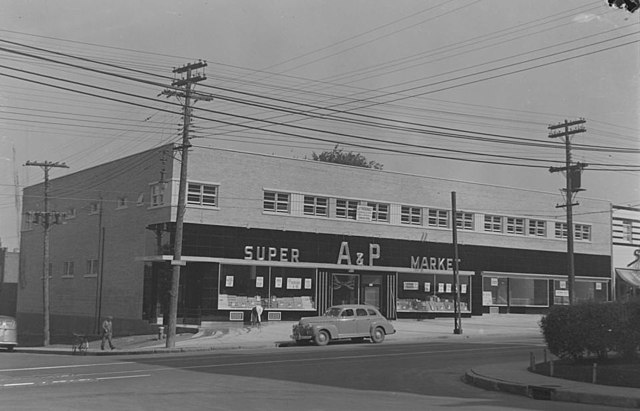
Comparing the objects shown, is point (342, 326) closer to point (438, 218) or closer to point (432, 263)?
point (432, 263)

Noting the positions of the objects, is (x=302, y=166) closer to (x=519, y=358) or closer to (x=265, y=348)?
(x=265, y=348)

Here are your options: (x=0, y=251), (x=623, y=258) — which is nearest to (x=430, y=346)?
(x=623, y=258)

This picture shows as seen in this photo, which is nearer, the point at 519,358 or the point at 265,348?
the point at 519,358

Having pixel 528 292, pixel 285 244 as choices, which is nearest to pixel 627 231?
pixel 528 292

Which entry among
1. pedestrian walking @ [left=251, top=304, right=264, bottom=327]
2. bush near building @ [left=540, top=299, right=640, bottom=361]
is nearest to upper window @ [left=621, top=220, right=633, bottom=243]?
pedestrian walking @ [left=251, top=304, right=264, bottom=327]

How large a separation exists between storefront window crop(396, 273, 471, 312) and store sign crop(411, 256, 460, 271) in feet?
1.76

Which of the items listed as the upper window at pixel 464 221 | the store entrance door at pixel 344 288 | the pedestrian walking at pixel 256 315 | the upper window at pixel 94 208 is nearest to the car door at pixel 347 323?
the pedestrian walking at pixel 256 315

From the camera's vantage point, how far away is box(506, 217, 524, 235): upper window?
174 feet

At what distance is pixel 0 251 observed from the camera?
61.7 m

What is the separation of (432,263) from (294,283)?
10558 millimetres

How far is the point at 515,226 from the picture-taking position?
53406mm

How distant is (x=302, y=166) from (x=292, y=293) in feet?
24.3

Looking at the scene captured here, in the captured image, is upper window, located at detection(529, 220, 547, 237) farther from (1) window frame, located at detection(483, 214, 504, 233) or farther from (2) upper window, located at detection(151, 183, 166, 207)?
(2) upper window, located at detection(151, 183, 166, 207)

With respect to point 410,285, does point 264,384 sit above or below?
below
